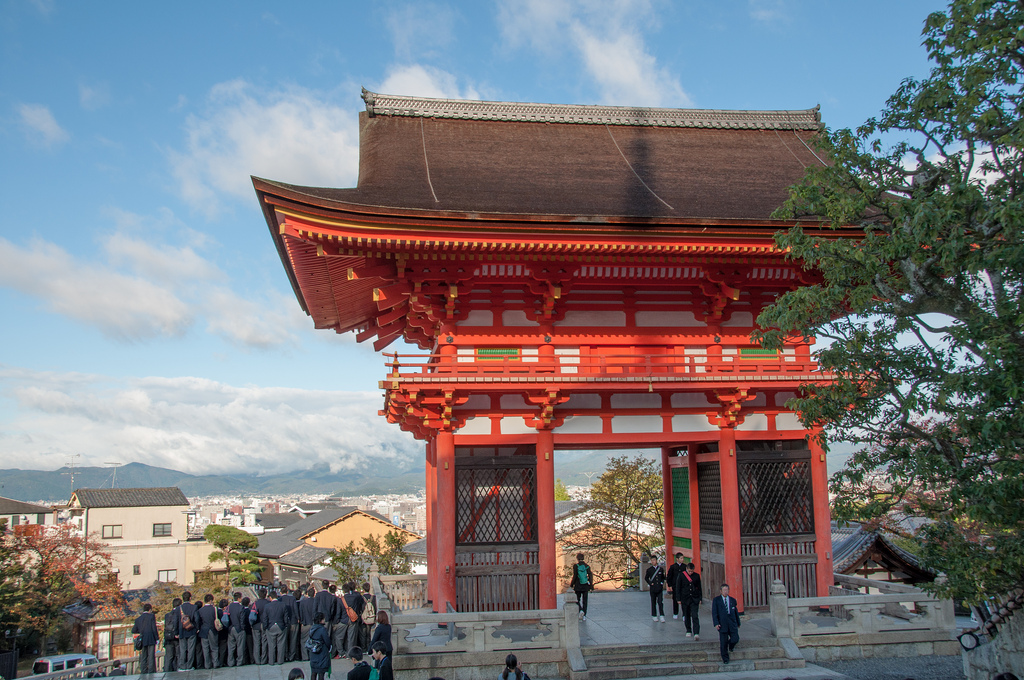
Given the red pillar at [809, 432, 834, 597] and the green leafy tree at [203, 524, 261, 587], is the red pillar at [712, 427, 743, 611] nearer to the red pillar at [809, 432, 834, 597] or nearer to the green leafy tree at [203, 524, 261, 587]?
the red pillar at [809, 432, 834, 597]

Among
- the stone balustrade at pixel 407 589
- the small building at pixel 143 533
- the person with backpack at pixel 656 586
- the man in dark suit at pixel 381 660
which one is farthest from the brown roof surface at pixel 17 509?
the man in dark suit at pixel 381 660

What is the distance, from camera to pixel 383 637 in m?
10.2

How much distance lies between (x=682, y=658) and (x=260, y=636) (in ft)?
24.9

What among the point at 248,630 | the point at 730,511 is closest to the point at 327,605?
the point at 248,630

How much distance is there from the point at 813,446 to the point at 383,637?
Result: 945cm

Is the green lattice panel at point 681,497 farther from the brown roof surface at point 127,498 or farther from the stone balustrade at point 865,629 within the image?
the brown roof surface at point 127,498

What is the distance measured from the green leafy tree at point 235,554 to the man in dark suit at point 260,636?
41.5m

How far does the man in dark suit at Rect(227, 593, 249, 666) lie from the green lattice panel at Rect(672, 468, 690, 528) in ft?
31.6

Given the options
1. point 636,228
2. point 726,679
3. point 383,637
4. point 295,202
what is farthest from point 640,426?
point 295,202

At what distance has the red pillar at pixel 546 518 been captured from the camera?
13.4 m

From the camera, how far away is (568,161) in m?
18.0

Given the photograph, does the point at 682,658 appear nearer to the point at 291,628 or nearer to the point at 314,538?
the point at 291,628

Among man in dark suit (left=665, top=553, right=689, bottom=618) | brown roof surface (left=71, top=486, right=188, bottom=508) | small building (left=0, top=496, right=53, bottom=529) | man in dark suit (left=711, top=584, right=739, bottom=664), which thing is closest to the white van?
man in dark suit (left=665, top=553, right=689, bottom=618)

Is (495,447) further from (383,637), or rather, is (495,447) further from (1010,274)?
(1010,274)
